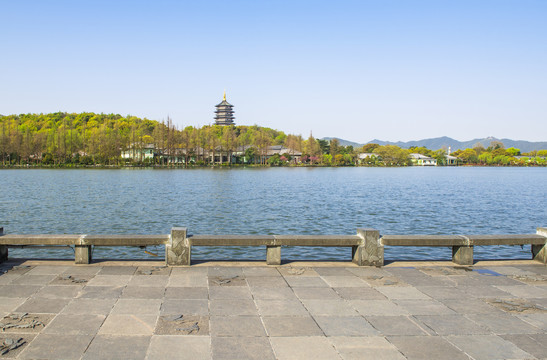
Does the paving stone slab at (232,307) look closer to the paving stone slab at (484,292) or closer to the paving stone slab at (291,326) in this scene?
the paving stone slab at (291,326)

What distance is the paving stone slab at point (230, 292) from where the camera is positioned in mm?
8102

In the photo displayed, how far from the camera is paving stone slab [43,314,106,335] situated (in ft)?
20.6

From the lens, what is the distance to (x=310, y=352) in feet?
19.0

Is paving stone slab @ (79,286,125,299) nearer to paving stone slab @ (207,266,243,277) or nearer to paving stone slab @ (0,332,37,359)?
paving stone slab @ (0,332,37,359)

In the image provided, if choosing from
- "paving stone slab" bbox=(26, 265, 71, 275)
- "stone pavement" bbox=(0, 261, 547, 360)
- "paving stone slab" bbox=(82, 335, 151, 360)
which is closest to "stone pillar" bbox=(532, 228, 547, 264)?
"stone pavement" bbox=(0, 261, 547, 360)

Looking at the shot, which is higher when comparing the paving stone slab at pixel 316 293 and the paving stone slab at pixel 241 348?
the paving stone slab at pixel 241 348

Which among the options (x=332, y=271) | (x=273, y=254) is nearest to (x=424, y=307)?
(x=332, y=271)

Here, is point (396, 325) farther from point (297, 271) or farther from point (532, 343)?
point (297, 271)

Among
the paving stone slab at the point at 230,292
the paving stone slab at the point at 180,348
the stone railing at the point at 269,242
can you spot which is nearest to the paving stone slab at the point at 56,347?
the paving stone slab at the point at 180,348

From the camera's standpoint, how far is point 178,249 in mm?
10266

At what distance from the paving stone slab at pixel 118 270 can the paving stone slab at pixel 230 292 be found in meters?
2.31

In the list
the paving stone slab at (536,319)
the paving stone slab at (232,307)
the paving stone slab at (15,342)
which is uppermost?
the paving stone slab at (15,342)

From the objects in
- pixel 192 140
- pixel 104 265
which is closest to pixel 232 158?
pixel 192 140

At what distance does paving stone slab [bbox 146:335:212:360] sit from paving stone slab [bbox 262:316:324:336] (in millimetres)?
1057
